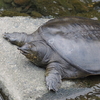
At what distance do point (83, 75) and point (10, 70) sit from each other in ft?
2.83

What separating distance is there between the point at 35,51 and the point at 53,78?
1.32ft

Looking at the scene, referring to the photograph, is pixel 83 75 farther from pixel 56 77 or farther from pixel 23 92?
pixel 23 92

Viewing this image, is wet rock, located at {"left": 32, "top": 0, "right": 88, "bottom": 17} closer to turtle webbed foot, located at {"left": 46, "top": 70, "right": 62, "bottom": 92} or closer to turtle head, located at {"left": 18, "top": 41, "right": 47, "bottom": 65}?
turtle head, located at {"left": 18, "top": 41, "right": 47, "bottom": 65}

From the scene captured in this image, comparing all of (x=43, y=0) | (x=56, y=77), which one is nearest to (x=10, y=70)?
(x=56, y=77)

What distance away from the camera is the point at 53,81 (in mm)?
2578

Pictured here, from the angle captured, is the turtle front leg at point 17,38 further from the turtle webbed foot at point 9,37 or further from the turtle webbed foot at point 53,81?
the turtle webbed foot at point 53,81

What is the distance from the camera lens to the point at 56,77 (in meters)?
2.64

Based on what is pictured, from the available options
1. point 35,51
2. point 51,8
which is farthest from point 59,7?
point 35,51

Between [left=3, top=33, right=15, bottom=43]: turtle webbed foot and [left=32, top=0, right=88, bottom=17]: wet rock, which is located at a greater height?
[left=3, top=33, right=15, bottom=43]: turtle webbed foot

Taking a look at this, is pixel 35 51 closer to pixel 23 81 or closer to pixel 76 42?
pixel 23 81

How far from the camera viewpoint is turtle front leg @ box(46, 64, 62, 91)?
2.55 meters

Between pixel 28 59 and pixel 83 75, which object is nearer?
pixel 83 75

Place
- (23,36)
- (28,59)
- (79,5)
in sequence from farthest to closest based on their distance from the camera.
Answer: (79,5) < (23,36) < (28,59)

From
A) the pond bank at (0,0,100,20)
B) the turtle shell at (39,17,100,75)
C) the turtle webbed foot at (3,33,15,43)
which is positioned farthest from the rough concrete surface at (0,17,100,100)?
the pond bank at (0,0,100,20)
